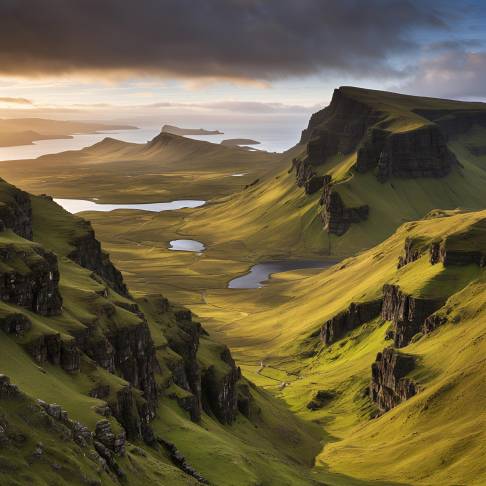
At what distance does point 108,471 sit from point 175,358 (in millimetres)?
65328

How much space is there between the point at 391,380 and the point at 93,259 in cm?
7627

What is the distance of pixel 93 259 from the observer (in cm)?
17738

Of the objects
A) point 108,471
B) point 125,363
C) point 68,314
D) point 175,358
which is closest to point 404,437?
point 175,358

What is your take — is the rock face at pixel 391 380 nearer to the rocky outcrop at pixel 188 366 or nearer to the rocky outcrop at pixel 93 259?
the rocky outcrop at pixel 188 366

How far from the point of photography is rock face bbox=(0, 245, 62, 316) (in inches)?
3976

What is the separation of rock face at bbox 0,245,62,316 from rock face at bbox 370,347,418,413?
9158 cm

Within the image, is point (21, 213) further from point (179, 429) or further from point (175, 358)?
point (179, 429)

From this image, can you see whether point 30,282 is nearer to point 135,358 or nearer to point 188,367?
point 135,358

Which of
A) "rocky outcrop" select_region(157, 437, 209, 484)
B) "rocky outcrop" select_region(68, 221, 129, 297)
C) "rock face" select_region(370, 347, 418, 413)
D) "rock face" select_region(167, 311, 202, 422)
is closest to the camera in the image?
"rocky outcrop" select_region(157, 437, 209, 484)

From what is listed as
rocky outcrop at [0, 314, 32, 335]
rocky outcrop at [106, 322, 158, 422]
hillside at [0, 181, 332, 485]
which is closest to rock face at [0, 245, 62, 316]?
hillside at [0, 181, 332, 485]

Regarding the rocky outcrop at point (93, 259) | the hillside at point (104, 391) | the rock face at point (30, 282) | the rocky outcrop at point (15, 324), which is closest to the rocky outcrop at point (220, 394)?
the hillside at point (104, 391)

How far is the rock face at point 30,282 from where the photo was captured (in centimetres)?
10100

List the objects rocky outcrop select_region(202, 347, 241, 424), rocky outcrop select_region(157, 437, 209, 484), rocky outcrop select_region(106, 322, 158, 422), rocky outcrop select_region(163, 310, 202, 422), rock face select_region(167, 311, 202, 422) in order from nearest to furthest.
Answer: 1. rocky outcrop select_region(157, 437, 209, 484)
2. rocky outcrop select_region(106, 322, 158, 422)
3. rocky outcrop select_region(163, 310, 202, 422)
4. rock face select_region(167, 311, 202, 422)
5. rocky outcrop select_region(202, 347, 241, 424)

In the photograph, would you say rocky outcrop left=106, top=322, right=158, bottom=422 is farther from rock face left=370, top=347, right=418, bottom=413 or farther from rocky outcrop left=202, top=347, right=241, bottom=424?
rock face left=370, top=347, right=418, bottom=413
